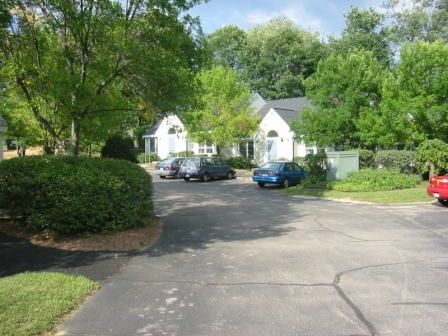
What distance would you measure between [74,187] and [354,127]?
1964 centimetres

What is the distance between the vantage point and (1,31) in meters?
9.79

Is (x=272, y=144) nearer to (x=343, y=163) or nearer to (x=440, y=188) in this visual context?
(x=343, y=163)

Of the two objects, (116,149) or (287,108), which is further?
(287,108)

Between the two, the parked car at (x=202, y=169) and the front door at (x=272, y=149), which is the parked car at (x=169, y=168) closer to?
the parked car at (x=202, y=169)

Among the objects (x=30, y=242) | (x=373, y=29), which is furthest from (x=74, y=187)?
(x=373, y=29)

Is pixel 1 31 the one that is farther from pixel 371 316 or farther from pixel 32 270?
pixel 371 316

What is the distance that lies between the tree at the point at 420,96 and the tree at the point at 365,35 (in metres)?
26.5

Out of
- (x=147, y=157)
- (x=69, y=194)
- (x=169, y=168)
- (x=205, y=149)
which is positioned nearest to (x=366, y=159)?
(x=169, y=168)

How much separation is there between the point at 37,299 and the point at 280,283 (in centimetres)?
320

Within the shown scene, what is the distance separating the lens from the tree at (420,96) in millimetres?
20234

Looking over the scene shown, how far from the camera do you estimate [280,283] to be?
6.08 m

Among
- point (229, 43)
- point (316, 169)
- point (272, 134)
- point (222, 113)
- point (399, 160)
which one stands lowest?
point (316, 169)

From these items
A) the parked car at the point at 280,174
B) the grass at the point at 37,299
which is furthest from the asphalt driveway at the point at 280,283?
the parked car at the point at 280,174

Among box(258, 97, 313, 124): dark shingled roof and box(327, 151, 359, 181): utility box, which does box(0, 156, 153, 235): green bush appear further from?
box(258, 97, 313, 124): dark shingled roof
